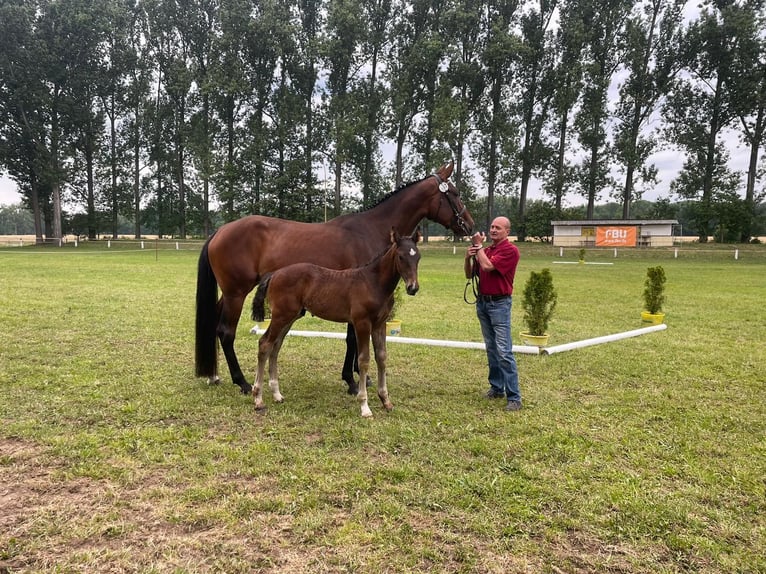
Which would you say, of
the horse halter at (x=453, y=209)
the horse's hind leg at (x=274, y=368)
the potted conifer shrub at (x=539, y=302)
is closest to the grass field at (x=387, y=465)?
the horse's hind leg at (x=274, y=368)

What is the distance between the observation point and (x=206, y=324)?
559 centimetres

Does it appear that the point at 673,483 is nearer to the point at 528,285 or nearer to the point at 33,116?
the point at 528,285

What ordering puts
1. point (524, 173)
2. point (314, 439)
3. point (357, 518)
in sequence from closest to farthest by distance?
point (357, 518) → point (314, 439) → point (524, 173)

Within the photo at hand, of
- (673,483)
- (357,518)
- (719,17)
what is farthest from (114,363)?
(719,17)

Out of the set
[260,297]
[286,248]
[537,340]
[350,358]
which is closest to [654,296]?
[537,340]

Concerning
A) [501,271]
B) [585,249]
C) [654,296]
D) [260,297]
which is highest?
[585,249]

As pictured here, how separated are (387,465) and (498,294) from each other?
2.37 metres

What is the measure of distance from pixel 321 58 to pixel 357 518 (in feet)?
145

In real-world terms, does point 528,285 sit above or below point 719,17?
below

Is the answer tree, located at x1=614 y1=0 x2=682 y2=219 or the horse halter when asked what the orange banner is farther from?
the horse halter

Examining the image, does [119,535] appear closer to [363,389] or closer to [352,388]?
[363,389]

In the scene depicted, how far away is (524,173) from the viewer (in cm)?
4416

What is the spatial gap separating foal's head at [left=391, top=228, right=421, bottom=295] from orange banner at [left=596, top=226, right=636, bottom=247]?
127 feet

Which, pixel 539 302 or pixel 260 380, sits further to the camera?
pixel 539 302
